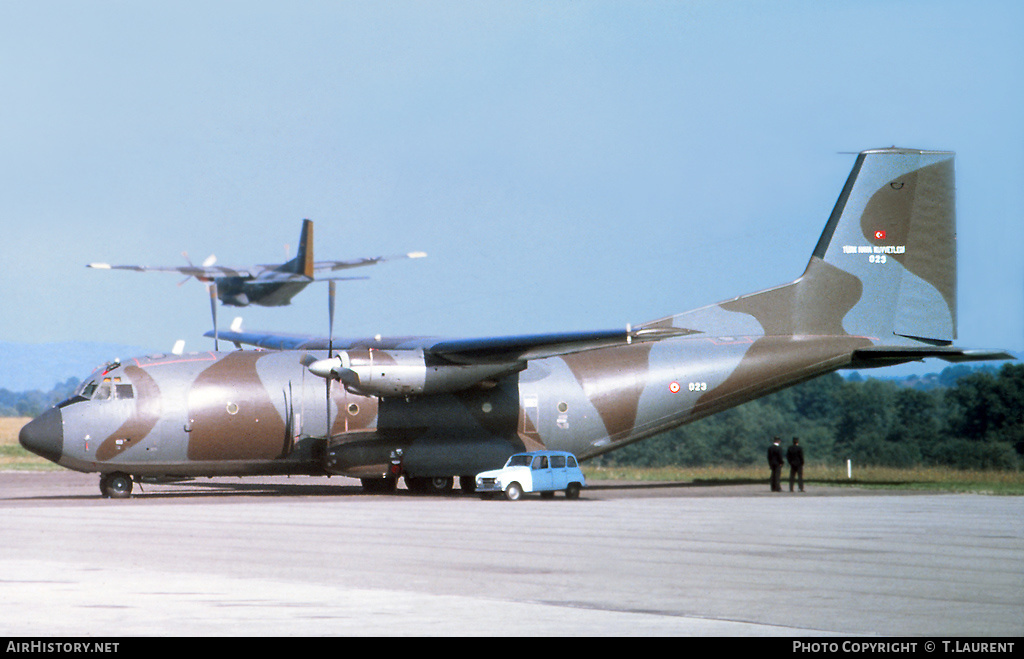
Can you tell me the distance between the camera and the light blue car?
1043 inches

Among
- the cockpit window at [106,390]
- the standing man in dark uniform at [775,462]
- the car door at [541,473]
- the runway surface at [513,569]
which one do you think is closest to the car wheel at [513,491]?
the car door at [541,473]

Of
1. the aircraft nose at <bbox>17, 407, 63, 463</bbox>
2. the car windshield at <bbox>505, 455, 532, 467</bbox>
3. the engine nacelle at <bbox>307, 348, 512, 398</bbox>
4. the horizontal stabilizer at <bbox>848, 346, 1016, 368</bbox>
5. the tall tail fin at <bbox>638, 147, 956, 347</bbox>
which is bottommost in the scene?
the car windshield at <bbox>505, 455, 532, 467</bbox>

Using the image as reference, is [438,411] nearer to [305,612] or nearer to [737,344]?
[737,344]

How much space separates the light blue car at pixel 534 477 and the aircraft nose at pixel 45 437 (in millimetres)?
9256

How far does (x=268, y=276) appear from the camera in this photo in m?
52.0

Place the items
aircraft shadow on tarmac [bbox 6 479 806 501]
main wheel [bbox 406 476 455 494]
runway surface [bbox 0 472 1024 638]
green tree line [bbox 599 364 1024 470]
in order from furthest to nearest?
green tree line [bbox 599 364 1024 470] → main wheel [bbox 406 476 455 494] → aircraft shadow on tarmac [bbox 6 479 806 501] → runway surface [bbox 0 472 1024 638]

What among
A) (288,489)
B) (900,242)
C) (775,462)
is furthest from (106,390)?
(900,242)

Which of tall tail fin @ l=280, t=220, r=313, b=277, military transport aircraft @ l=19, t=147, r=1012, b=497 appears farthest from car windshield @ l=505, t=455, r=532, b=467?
tall tail fin @ l=280, t=220, r=313, b=277

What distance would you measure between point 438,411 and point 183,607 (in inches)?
739

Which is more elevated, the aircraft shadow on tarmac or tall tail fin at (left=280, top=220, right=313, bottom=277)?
tall tail fin at (left=280, top=220, right=313, bottom=277)

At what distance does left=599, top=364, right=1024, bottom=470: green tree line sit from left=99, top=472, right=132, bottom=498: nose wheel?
758 inches

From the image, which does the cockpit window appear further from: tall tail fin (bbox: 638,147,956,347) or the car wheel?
tall tail fin (bbox: 638,147,956,347)

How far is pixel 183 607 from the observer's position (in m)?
10.4
